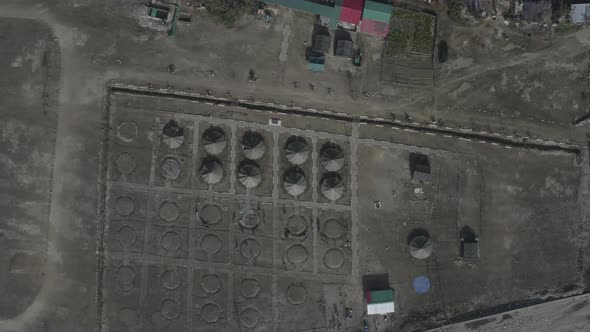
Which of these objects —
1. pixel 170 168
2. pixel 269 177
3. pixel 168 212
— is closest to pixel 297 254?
pixel 269 177

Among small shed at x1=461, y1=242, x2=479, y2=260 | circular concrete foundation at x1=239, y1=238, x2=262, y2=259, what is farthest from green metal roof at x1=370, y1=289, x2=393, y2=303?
circular concrete foundation at x1=239, y1=238, x2=262, y2=259

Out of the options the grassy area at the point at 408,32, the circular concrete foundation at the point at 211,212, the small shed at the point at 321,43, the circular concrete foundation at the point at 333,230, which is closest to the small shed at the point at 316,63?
the small shed at the point at 321,43

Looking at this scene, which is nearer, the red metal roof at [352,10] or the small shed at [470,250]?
the red metal roof at [352,10]

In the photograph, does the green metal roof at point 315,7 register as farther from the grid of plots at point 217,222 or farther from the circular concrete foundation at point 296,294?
the circular concrete foundation at point 296,294

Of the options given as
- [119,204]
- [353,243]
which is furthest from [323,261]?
[119,204]

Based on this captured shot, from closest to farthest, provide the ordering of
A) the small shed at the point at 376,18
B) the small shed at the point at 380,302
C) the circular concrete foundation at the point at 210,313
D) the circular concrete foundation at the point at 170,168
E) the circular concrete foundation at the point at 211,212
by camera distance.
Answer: the small shed at the point at 380,302, the small shed at the point at 376,18, the circular concrete foundation at the point at 170,168, the circular concrete foundation at the point at 210,313, the circular concrete foundation at the point at 211,212
